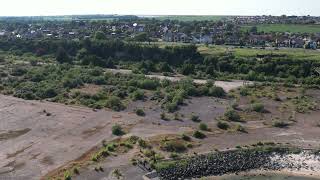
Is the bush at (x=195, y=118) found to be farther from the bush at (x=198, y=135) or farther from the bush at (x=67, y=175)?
the bush at (x=67, y=175)

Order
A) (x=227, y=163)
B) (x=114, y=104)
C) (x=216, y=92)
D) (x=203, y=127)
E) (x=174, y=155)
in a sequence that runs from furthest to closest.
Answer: (x=216, y=92) → (x=114, y=104) → (x=203, y=127) → (x=174, y=155) → (x=227, y=163)

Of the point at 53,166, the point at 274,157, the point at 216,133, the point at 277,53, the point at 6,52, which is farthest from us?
the point at 6,52

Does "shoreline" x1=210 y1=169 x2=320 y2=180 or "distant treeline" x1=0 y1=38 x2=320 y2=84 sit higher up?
"distant treeline" x1=0 y1=38 x2=320 y2=84

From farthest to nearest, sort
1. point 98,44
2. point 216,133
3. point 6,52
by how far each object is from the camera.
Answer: point 6,52 < point 98,44 < point 216,133

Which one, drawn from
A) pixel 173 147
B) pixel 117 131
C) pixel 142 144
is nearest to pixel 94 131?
pixel 117 131

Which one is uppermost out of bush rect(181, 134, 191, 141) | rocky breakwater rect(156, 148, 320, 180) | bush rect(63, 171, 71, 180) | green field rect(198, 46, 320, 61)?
green field rect(198, 46, 320, 61)

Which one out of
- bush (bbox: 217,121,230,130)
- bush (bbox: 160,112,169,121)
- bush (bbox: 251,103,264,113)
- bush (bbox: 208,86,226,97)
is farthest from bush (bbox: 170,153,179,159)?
bush (bbox: 208,86,226,97)

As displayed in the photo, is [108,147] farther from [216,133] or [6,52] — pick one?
[6,52]

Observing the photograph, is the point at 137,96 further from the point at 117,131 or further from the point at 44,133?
the point at 44,133

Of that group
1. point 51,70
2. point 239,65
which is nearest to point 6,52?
point 51,70

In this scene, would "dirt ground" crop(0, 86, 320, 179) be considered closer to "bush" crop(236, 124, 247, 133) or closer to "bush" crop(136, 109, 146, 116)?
"bush" crop(236, 124, 247, 133)

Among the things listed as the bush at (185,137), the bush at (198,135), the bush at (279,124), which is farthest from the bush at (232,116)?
the bush at (185,137)
